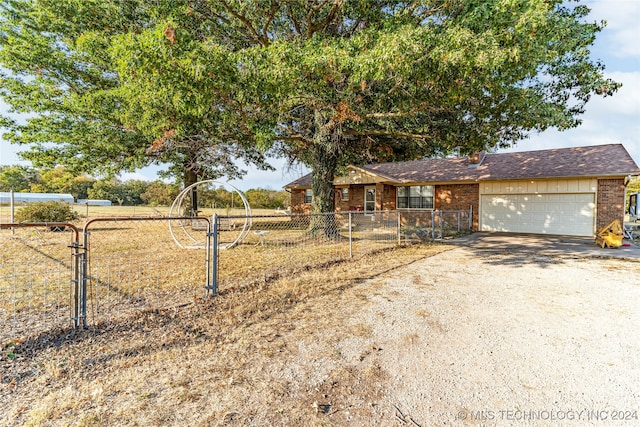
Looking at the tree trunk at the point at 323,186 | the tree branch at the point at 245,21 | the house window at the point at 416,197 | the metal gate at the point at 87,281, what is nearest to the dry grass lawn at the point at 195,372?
Result: the metal gate at the point at 87,281

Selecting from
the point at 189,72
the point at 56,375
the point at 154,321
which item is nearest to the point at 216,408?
the point at 56,375

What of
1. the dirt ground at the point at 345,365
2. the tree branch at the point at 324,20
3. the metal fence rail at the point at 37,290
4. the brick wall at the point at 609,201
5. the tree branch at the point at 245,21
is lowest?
the dirt ground at the point at 345,365

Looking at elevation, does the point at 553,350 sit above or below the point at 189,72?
below

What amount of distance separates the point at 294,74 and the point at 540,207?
46.3 feet

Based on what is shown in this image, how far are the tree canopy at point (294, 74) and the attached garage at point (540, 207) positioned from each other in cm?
532

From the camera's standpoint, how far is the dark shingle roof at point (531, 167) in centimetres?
1318

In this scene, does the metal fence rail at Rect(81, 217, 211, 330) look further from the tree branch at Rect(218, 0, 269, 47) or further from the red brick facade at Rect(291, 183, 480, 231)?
the red brick facade at Rect(291, 183, 480, 231)

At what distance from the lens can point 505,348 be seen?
3352mm

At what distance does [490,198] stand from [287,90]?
13.6 m

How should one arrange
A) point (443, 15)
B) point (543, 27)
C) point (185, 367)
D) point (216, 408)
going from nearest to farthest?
point (216, 408), point (185, 367), point (543, 27), point (443, 15)

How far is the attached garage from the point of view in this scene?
1341 cm

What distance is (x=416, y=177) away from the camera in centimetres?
1845

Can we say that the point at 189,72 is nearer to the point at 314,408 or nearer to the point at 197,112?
the point at 197,112

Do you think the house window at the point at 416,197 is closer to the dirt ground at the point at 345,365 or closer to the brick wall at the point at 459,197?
the brick wall at the point at 459,197
